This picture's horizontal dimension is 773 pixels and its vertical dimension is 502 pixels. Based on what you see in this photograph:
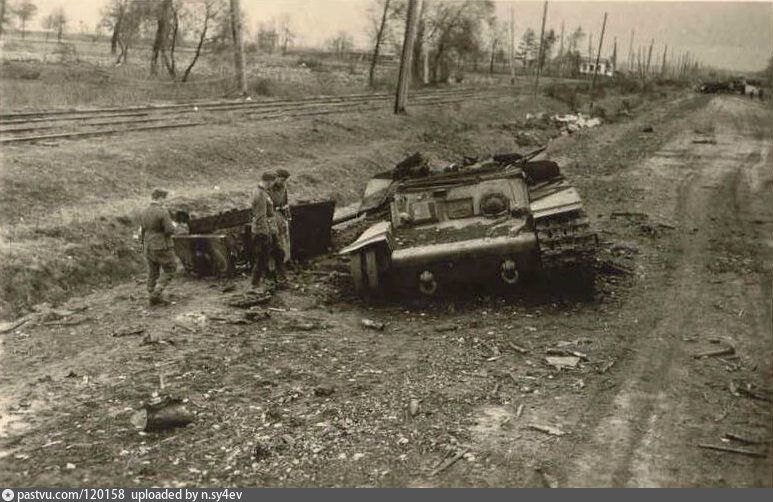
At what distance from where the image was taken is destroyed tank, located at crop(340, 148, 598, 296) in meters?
9.97

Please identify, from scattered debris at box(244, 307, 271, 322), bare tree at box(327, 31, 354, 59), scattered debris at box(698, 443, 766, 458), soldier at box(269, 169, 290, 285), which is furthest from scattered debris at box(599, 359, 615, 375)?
bare tree at box(327, 31, 354, 59)

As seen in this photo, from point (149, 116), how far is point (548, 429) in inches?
739

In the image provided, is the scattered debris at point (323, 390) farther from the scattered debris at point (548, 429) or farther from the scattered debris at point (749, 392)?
the scattered debris at point (749, 392)

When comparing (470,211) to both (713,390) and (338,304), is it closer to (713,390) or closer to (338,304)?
(338,304)

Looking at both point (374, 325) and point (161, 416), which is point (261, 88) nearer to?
point (374, 325)

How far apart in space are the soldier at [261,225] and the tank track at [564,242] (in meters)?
3.73

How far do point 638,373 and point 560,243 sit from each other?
7.53 ft

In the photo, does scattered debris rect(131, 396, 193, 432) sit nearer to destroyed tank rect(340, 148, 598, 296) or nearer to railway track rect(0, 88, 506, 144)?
destroyed tank rect(340, 148, 598, 296)

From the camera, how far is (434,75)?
5603 cm

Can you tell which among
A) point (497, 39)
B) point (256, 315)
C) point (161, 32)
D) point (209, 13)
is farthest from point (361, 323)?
point (497, 39)

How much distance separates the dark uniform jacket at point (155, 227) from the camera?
10.4 metres

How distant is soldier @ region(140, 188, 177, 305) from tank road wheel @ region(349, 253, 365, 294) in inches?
92.7

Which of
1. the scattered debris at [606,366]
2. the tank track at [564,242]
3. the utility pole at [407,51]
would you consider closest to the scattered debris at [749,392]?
the scattered debris at [606,366]

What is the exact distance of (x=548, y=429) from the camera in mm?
6746
